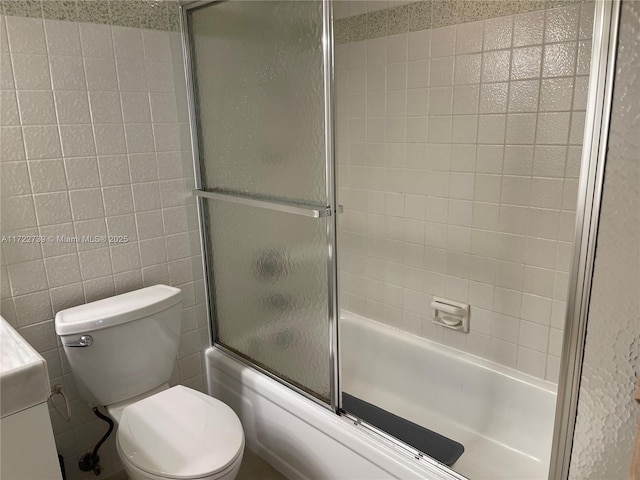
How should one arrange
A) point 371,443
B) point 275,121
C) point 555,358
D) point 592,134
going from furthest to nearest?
point 555,358 < point 275,121 < point 371,443 < point 592,134

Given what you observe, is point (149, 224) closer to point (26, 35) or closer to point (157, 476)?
point (26, 35)

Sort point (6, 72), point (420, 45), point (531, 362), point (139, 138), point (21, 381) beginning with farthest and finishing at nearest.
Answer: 1. point (420, 45)
2. point (531, 362)
3. point (139, 138)
4. point (6, 72)
5. point (21, 381)

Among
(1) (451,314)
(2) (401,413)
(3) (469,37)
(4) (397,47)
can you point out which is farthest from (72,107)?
(2) (401,413)

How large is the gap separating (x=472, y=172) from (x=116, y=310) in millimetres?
1404

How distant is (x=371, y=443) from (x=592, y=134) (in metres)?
1.07

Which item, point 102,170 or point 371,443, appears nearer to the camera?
point 371,443

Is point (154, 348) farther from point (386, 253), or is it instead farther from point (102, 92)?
point (386, 253)

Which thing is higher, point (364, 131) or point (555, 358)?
point (364, 131)

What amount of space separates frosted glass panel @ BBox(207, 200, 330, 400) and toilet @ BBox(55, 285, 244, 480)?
276mm

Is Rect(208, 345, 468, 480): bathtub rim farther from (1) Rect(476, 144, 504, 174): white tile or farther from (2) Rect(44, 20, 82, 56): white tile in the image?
(2) Rect(44, 20, 82, 56): white tile

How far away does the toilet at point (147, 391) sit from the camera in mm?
1456

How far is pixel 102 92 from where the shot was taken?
173cm

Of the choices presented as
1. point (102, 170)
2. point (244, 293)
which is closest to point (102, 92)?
point (102, 170)

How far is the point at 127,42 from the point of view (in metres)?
1.76
